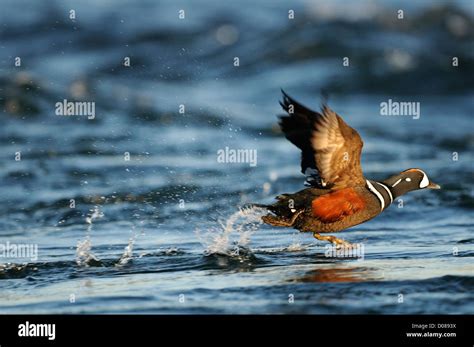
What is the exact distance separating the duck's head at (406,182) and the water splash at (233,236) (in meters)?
1.40

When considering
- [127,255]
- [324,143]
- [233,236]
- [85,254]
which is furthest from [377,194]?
[85,254]

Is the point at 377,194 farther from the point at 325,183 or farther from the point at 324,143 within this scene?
the point at 324,143

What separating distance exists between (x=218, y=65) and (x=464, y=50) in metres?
6.50

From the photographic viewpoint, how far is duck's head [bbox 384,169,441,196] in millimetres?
10969

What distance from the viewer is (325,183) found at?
10383mm

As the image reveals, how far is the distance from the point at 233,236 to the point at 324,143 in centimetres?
209

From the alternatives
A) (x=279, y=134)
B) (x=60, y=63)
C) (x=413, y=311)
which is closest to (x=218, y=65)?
(x=60, y=63)

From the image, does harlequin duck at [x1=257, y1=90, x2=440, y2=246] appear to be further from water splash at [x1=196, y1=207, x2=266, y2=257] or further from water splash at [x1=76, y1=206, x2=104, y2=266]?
water splash at [x1=76, y1=206, x2=104, y2=266]

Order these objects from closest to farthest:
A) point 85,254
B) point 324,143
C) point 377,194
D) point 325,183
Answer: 1. point 324,143
2. point 325,183
3. point 377,194
4. point 85,254

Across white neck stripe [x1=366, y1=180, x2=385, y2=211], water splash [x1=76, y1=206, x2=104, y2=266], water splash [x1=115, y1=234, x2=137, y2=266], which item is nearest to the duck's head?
white neck stripe [x1=366, y1=180, x2=385, y2=211]

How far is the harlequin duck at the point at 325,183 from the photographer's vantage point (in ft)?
32.6

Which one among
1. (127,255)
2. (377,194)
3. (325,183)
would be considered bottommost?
(127,255)
